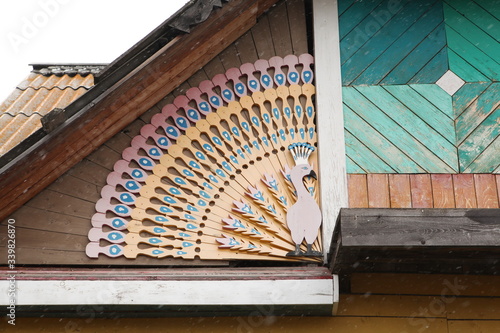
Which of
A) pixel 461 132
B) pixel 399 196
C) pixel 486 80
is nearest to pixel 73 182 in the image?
pixel 399 196

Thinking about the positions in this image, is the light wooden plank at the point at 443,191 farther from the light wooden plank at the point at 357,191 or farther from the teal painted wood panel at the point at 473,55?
the teal painted wood panel at the point at 473,55

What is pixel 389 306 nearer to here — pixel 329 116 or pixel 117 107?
pixel 329 116

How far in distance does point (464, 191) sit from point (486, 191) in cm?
15

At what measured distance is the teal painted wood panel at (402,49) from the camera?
5168mm

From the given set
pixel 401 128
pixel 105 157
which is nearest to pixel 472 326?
pixel 401 128

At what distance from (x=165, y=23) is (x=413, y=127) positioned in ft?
6.49

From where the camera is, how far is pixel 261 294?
4.39m

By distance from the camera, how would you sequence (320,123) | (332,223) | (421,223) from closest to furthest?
(421,223), (332,223), (320,123)

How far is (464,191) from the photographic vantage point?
4.72m

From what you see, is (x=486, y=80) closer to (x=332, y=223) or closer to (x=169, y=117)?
(x=332, y=223)

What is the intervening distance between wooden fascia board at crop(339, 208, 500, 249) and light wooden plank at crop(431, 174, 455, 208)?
0.72 m

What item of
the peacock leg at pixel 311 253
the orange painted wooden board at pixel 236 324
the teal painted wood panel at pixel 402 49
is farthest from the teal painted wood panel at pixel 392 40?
the orange painted wooden board at pixel 236 324

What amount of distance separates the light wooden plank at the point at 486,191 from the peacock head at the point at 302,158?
3.80 feet

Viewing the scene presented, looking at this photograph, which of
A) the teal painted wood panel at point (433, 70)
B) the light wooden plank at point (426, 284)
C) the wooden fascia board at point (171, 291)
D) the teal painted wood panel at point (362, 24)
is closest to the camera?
the wooden fascia board at point (171, 291)
